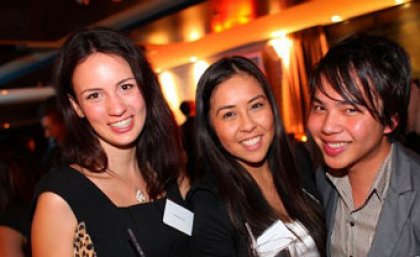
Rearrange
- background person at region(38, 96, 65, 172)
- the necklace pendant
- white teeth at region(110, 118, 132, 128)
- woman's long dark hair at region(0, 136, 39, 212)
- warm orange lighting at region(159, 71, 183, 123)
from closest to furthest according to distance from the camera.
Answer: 1. white teeth at region(110, 118, 132, 128)
2. the necklace pendant
3. woman's long dark hair at region(0, 136, 39, 212)
4. background person at region(38, 96, 65, 172)
5. warm orange lighting at region(159, 71, 183, 123)

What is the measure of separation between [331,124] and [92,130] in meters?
0.97

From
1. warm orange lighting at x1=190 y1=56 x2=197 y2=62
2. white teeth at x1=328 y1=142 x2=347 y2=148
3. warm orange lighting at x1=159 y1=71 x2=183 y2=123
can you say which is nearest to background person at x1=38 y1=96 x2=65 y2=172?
white teeth at x1=328 y1=142 x2=347 y2=148

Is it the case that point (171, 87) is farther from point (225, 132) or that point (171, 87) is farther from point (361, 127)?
point (361, 127)

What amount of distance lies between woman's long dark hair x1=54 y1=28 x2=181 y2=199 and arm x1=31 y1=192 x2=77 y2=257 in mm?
225

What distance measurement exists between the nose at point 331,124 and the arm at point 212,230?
51 cm

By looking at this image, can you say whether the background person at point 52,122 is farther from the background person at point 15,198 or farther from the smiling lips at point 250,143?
the smiling lips at point 250,143

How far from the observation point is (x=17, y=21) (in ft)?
13.3

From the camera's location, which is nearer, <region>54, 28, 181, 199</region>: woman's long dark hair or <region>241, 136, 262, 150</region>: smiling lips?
<region>54, 28, 181, 199</region>: woman's long dark hair

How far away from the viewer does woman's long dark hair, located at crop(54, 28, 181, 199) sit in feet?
5.38

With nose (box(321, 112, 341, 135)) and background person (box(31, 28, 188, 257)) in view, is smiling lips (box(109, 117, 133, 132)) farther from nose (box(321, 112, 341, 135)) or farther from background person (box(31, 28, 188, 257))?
nose (box(321, 112, 341, 135))

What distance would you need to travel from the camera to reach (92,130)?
1744 millimetres

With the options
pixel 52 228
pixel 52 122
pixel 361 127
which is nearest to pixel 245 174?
pixel 361 127

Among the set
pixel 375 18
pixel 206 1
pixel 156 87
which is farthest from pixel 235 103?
pixel 375 18

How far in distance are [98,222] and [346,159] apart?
3.11ft
